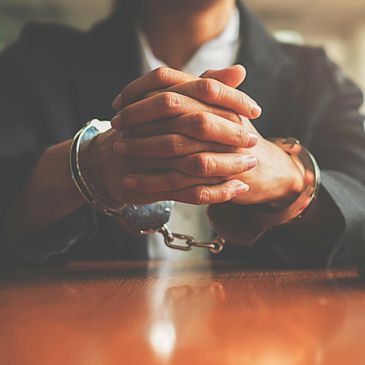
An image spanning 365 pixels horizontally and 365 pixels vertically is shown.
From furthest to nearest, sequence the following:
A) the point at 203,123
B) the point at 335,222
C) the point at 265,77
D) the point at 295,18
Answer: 1. the point at 295,18
2. the point at 265,77
3. the point at 335,222
4. the point at 203,123

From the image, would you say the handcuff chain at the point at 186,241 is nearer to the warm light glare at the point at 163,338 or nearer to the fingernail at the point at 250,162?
the fingernail at the point at 250,162

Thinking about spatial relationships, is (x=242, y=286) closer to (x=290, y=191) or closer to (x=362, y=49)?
(x=290, y=191)

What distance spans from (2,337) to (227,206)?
29 cm

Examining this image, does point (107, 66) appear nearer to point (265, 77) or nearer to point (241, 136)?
point (265, 77)

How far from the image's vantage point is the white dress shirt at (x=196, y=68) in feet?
2.38

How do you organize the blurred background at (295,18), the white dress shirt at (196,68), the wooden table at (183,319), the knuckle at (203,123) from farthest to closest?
1. the blurred background at (295,18)
2. the white dress shirt at (196,68)
3. the knuckle at (203,123)
4. the wooden table at (183,319)

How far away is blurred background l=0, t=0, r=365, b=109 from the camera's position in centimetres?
331

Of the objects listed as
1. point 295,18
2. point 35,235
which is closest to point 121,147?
point 35,235

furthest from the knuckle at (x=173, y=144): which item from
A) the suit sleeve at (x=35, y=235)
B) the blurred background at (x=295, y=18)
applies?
the blurred background at (x=295, y=18)

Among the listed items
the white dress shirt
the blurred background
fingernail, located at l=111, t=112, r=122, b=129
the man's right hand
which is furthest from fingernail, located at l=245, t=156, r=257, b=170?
the blurred background

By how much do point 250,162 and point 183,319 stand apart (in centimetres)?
19

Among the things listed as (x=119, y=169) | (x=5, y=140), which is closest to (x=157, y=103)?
(x=119, y=169)

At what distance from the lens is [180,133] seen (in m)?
0.43

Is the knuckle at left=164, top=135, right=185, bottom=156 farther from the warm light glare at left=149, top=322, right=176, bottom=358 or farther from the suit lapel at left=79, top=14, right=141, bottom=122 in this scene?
the suit lapel at left=79, top=14, right=141, bottom=122
